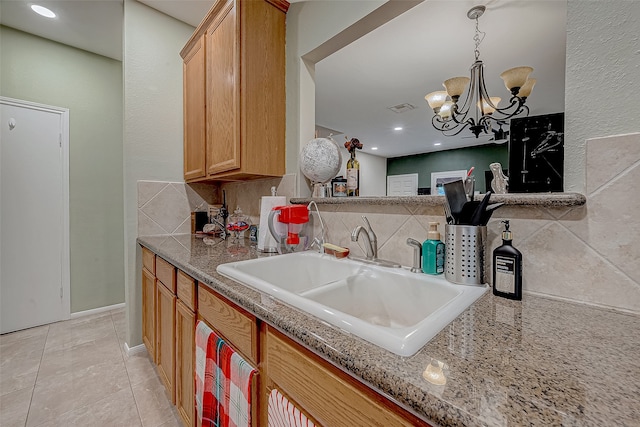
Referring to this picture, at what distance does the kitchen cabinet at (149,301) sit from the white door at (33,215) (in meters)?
1.17

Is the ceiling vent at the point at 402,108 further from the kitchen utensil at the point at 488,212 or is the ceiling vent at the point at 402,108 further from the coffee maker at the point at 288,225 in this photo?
the kitchen utensil at the point at 488,212

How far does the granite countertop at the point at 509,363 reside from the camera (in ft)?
1.08

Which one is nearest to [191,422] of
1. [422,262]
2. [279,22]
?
[422,262]

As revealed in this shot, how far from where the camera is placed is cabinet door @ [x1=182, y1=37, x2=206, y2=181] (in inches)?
72.1

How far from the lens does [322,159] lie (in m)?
1.38

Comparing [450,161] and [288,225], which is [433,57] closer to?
[288,225]

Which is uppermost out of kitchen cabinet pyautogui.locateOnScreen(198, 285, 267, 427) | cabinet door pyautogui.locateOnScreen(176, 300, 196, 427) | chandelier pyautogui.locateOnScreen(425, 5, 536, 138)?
chandelier pyautogui.locateOnScreen(425, 5, 536, 138)

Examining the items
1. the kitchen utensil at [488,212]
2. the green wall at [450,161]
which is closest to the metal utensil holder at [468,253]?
the kitchen utensil at [488,212]

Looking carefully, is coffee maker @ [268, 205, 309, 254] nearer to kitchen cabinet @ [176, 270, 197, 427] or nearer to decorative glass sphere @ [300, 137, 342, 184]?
decorative glass sphere @ [300, 137, 342, 184]

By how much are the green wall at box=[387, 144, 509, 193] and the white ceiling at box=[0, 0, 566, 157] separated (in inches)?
59.5

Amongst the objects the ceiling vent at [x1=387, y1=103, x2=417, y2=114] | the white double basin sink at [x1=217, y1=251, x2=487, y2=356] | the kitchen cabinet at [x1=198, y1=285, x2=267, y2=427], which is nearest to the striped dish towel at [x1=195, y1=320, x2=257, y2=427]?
the kitchen cabinet at [x1=198, y1=285, x2=267, y2=427]

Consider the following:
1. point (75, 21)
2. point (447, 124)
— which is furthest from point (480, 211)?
point (75, 21)

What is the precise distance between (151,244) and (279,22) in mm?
1540

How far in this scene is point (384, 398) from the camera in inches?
17.0
